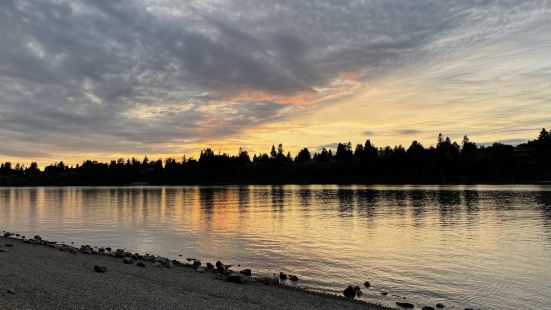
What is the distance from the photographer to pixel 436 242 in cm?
4722

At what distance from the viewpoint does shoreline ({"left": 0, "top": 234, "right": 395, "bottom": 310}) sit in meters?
18.9

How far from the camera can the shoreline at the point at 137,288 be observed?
1892cm

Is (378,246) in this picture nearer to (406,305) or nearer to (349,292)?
(349,292)

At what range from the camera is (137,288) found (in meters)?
22.7

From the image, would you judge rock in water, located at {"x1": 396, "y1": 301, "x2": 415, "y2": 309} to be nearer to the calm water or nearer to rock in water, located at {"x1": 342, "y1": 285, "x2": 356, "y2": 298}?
the calm water

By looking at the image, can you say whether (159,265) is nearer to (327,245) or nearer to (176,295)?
(176,295)

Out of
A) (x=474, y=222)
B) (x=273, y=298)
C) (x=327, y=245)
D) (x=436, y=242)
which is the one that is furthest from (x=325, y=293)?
(x=474, y=222)

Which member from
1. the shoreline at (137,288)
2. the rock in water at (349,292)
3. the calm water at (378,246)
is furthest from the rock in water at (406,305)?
the rock in water at (349,292)

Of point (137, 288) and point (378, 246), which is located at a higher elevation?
point (137, 288)

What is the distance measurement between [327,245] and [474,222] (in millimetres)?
34176

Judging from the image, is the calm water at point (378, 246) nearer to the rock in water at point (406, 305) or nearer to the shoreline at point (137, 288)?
the rock in water at point (406, 305)

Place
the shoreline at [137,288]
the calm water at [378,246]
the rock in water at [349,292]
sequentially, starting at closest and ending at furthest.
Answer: the shoreline at [137,288], the rock in water at [349,292], the calm water at [378,246]

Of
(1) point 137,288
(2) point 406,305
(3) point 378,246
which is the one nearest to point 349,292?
(2) point 406,305

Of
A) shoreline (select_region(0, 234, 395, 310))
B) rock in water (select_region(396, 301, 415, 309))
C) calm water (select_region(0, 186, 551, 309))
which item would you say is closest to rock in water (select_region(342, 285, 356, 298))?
calm water (select_region(0, 186, 551, 309))
